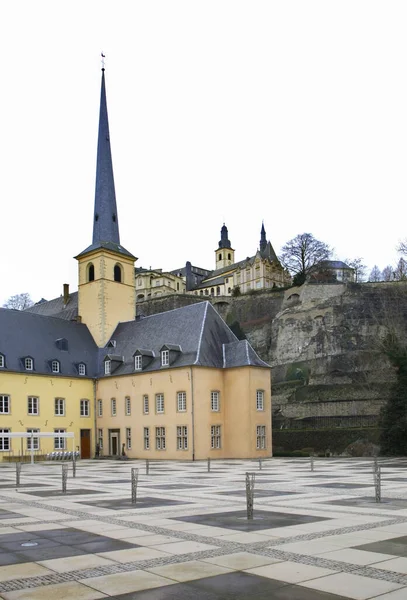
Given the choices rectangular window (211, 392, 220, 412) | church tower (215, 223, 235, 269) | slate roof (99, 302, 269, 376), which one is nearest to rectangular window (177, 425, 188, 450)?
rectangular window (211, 392, 220, 412)

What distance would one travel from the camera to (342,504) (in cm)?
1490

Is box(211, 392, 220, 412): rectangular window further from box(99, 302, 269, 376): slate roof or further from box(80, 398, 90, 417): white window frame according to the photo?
box(80, 398, 90, 417): white window frame

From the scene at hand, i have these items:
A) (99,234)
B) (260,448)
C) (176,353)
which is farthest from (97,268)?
(260,448)

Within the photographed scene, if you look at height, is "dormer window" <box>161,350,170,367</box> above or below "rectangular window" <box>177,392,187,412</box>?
above

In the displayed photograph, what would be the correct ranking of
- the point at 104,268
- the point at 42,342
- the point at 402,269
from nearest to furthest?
the point at 42,342, the point at 104,268, the point at 402,269

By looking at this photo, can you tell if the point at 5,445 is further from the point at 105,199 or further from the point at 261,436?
the point at 105,199

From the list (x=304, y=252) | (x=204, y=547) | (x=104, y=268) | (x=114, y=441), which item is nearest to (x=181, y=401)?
(x=114, y=441)

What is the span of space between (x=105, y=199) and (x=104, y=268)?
6.76m

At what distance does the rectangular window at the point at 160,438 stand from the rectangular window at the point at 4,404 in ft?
35.9

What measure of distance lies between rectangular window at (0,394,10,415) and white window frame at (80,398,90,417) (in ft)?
22.3

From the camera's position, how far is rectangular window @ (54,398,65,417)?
1939 inches

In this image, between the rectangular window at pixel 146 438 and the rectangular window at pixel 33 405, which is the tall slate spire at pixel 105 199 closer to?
the rectangular window at pixel 33 405

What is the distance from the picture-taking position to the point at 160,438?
4538 centimetres

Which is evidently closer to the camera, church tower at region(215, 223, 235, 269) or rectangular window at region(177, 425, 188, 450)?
rectangular window at region(177, 425, 188, 450)
